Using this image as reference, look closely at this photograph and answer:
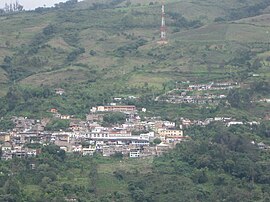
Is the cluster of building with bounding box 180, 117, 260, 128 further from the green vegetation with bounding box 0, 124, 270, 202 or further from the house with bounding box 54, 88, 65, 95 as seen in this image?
the house with bounding box 54, 88, 65, 95

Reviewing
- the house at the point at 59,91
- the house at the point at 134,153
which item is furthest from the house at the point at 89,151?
the house at the point at 59,91

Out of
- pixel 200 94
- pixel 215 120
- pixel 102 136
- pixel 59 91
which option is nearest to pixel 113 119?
pixel 102 136

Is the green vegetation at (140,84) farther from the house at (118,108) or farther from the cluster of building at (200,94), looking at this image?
the cluster of building at (200,94)

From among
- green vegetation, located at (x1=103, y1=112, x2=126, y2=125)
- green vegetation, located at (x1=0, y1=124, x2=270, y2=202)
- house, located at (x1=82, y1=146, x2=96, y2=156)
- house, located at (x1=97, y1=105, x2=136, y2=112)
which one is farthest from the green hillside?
green vegetation, located at (x1=0, y1=124, x2=270, y2=202)

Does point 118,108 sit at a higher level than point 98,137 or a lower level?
higher

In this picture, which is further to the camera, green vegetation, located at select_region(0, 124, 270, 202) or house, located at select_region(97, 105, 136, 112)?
house, located at select_region(97, 105, 136, 112)

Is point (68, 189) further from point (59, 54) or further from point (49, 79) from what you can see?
point (59, 54)

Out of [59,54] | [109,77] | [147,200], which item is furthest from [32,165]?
[59,54]

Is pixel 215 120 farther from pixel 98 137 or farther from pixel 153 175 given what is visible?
pixel 153 175

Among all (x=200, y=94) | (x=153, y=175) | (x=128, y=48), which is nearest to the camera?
(x=153, y=175)
